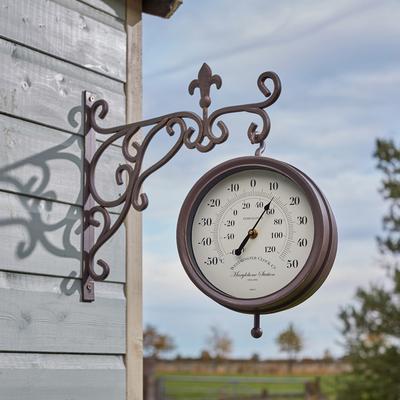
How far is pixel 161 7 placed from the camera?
Answer: 3537mm

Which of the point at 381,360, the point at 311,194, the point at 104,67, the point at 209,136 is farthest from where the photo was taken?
the point at 381,360

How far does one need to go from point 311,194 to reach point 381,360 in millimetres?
13535

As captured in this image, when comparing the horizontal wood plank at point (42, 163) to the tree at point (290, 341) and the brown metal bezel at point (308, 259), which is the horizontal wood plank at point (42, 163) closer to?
the brown metal bezel at point (308, 259)

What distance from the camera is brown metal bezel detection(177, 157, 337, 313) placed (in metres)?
2.37

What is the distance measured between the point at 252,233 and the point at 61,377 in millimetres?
851

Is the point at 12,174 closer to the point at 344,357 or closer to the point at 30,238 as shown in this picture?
the point at 30,238

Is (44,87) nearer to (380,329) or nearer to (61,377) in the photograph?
(61,377)

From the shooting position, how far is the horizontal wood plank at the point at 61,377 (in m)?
2.61

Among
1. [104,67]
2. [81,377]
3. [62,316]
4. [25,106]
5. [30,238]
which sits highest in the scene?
[104,67]

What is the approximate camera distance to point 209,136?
2590 mm

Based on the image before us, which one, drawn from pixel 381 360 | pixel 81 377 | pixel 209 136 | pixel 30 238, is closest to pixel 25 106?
pixel 30 238

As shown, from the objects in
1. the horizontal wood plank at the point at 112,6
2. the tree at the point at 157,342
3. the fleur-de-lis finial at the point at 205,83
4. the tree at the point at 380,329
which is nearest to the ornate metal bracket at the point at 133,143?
the fleur-de-lis finial at the point at 205,83

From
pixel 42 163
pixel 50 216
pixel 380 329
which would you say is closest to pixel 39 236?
pixel 50 216

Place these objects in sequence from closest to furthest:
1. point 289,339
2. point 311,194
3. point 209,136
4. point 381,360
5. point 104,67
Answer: point 311,194 < point 209,136 < point 104,67 < point 381,360 < point 289,339
